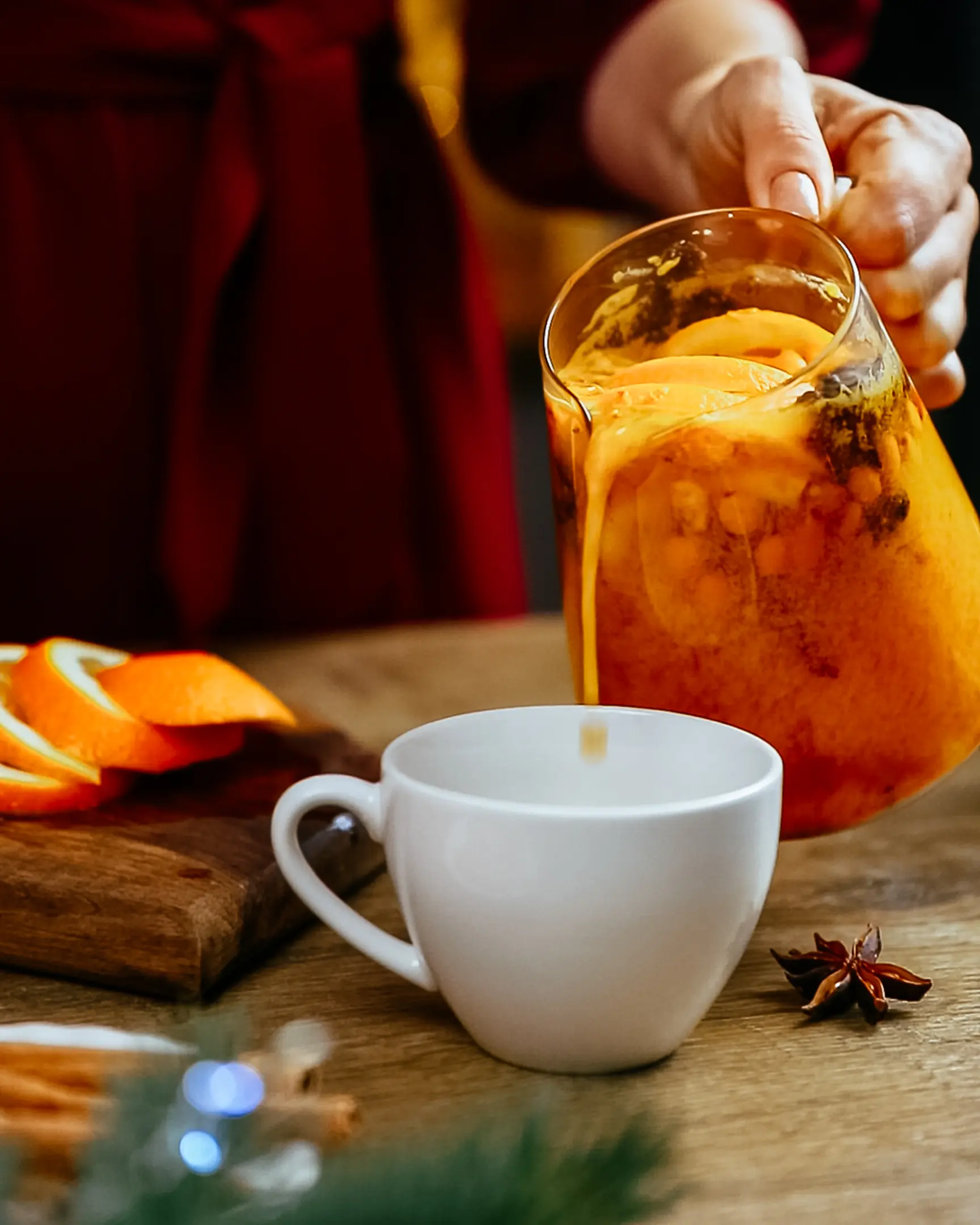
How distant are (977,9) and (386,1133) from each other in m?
1.40

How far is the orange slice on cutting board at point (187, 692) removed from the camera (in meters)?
0.65

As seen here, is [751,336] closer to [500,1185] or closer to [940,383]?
[940,383]

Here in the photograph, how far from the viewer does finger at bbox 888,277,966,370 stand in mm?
641

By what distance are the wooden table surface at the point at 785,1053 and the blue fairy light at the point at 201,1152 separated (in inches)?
3.4

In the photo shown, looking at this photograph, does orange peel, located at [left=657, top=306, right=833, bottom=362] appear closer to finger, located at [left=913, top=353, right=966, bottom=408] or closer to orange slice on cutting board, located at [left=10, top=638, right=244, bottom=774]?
finger, located at [left=913, top=353, right=966, bottom=408]

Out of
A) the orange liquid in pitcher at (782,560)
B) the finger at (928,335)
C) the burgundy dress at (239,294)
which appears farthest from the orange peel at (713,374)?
the burgundy dress at (239,294)

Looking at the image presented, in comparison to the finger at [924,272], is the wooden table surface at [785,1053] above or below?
below

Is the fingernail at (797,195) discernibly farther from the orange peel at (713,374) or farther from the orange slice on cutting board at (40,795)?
the orange slice on cutting board at (40,795)

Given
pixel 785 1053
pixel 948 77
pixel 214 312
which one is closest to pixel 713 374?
pixel 785 1053

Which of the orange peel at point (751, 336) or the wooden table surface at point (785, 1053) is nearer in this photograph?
the wooden table surface at point (785, 1053)

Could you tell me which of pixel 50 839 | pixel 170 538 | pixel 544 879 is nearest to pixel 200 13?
pixel 170 538

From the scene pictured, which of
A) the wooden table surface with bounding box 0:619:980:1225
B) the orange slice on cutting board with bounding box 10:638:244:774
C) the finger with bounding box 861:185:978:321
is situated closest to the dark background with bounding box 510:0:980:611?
the finger with bounding box 861:185:978:321

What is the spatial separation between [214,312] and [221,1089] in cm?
74

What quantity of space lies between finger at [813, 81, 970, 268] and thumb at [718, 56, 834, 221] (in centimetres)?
2
